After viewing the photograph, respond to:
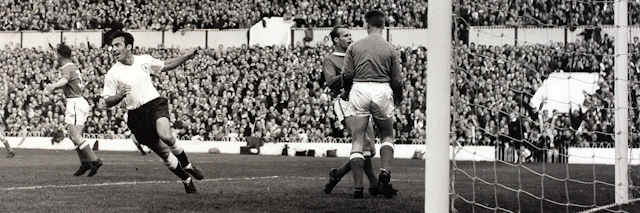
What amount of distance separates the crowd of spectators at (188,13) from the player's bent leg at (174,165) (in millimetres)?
22729

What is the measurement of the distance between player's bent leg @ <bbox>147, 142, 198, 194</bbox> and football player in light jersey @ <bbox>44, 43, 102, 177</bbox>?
10.9 feet

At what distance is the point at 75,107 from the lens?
14.5 meters

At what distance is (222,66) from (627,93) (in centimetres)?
2428

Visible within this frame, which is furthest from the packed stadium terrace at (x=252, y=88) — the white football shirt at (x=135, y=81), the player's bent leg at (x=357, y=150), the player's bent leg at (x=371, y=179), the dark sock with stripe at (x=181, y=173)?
the dark sock with stripe at (x=181, y=173)

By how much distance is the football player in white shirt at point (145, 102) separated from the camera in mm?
10000

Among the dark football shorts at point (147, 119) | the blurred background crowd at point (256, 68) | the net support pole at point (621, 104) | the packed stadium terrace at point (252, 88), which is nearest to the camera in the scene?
the net support pole at point (621, 104)

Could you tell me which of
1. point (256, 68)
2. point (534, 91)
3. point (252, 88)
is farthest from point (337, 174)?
point (256, 68)

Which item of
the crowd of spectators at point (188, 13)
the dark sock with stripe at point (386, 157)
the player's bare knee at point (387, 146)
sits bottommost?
the dark sock with stripe at point (386, 157)

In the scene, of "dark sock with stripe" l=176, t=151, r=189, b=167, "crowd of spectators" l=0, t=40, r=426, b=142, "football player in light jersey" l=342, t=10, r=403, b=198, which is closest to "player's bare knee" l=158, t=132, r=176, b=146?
"dark sock with stripe" l=176, t=151, r=189, b=167

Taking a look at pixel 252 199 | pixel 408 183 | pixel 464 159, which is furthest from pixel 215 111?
pixel 252 199

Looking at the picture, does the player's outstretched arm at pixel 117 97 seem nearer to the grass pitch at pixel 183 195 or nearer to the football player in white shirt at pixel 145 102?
the football player in white shirt at pixel 145 102

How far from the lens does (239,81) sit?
31500 millimetres

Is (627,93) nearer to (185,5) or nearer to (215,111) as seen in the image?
(215,111)

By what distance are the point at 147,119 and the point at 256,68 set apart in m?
21.8
